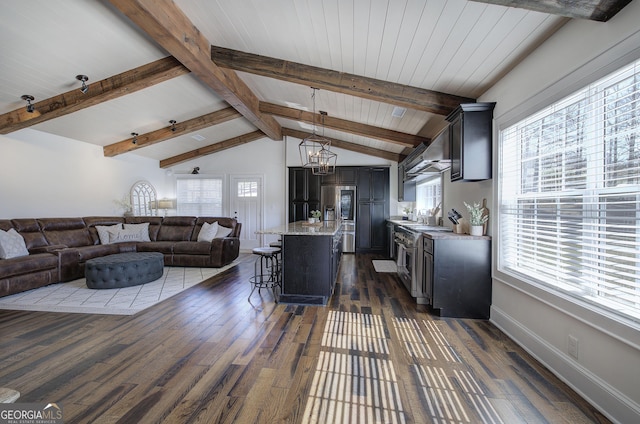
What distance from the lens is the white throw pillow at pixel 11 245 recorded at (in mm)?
3998

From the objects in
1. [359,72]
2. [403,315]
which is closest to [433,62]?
[359,72]

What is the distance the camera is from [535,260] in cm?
241

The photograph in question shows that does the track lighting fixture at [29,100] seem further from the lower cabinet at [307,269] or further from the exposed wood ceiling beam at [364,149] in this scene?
the exposed wood ceiling beam at [364,149]

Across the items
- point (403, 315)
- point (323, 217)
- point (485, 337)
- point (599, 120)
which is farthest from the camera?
point (323, 217)

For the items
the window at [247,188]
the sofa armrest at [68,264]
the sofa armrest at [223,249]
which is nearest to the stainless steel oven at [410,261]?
the sofa armrest at [223,249]

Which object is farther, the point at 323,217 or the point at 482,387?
the point at 323,217

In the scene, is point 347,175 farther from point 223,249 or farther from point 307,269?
point 307,269

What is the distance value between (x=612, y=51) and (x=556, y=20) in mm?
524

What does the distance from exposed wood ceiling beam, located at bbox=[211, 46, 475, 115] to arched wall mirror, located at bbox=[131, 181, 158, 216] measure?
527cm

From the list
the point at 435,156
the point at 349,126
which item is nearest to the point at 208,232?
the point at 349,126

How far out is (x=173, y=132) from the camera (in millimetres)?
6285

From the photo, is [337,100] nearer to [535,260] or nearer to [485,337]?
[535,260]

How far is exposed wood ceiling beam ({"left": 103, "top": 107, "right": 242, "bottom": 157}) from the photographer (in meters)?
6.09

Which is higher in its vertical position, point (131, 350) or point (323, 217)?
point (323, 217)
